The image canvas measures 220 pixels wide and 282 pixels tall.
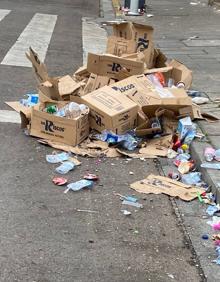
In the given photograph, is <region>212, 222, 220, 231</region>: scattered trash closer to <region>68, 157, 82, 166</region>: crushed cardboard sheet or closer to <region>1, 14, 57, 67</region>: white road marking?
<region>68, 157, 82, 166</region>: crushed cardboard sheet

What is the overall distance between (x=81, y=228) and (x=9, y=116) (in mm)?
2646

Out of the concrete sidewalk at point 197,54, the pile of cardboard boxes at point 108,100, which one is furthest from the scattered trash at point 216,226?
the pile of cardboard boxes at point 108,100

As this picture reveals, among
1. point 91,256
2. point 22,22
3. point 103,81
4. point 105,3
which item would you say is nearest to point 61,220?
point 91,256

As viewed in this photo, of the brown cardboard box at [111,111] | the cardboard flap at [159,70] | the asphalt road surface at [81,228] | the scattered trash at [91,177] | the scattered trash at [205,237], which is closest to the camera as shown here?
the asphalt road surface at [81,228]

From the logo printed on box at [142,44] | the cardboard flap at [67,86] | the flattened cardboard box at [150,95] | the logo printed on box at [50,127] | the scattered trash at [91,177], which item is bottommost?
the scattered trash at [91,177]

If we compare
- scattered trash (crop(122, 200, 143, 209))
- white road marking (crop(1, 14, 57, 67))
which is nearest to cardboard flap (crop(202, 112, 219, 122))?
scattered trash (crop(122, 200, 143, 209))

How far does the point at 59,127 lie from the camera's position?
562 cm

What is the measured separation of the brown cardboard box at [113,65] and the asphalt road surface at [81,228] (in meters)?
1.13

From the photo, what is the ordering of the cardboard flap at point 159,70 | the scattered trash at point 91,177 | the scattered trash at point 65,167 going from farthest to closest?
the cardboard flap at point 159,70
the scattered trash at point 65,167
the scattered trash at point 91,177

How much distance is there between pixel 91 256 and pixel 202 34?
30.5 feet

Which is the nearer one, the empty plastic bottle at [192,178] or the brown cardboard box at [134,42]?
the empty plastic bottle at [192,178]

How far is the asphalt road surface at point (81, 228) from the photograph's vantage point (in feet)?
11.5

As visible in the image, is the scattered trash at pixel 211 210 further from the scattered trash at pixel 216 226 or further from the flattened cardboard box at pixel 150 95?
the flattened cardboard box at pixel 150 95

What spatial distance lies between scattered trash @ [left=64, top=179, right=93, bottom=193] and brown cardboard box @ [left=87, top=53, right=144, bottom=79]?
191 centimetres
